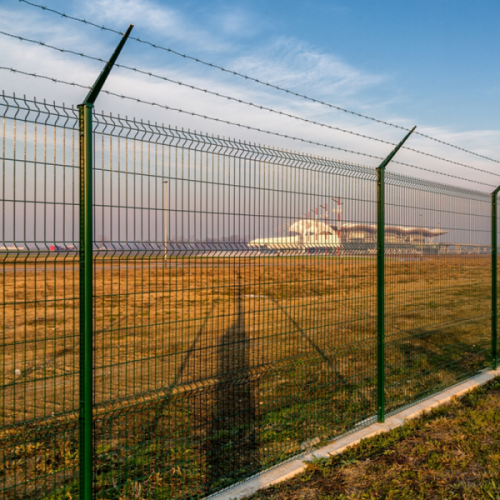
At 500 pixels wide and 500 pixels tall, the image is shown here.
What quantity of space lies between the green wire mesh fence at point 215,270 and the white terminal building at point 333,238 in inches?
0.8

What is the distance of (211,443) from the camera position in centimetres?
499

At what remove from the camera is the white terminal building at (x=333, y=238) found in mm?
4534

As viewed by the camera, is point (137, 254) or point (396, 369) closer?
point (137, 254)

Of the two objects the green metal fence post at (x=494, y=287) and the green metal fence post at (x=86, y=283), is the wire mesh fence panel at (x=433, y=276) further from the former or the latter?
the green metal fence post at (x=86, y=283)

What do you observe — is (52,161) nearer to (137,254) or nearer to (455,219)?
(137,254)

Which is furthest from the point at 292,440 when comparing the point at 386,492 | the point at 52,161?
the point at 52,161

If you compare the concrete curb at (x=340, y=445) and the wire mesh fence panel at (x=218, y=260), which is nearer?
the wire mesh fence panel at (x=218, y=260)

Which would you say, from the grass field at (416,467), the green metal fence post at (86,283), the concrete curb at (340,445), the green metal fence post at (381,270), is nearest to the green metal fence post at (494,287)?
the concrete curb at (340,445)

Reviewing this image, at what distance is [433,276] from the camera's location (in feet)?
22.7

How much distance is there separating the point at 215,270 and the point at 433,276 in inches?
Answer: 130

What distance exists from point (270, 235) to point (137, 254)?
4.78 ft

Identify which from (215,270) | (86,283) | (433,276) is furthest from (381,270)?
(86,283)

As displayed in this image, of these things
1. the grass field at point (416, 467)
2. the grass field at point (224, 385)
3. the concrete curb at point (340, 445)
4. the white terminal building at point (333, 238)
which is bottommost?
the grass field at point (416, 467)

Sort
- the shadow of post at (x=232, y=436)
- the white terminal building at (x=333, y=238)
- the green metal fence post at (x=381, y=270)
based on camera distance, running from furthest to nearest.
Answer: the green metal fence post at (x=381, y=270) → the white terminal building at (x=333, y=238) → the shadow of post at (x=232, y=436)
